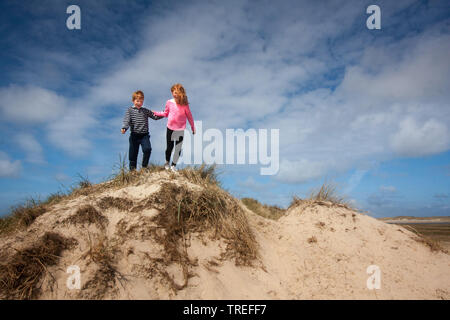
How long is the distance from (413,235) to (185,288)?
5947mm

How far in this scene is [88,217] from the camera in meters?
4.44

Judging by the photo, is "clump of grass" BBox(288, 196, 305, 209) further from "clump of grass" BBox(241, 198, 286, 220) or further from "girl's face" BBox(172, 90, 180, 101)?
"girl's face" BBox(172, 90, 180, 101)

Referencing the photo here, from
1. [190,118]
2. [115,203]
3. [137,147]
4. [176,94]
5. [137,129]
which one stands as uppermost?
[176,94]

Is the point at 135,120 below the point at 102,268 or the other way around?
the other way around

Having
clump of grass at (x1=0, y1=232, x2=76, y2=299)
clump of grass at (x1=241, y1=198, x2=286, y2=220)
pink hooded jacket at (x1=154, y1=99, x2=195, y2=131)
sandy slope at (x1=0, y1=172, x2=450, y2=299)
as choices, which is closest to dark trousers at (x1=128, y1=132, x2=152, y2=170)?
pink hooded jacket at (x1=154, y1=99, x2=195, y2=131)

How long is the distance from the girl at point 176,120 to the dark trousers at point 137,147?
51cm

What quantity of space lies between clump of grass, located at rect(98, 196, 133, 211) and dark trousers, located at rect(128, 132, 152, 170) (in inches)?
68.3

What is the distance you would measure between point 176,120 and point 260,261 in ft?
13.0

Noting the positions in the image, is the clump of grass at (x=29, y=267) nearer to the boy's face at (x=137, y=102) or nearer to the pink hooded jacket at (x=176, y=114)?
the pink hooded jacket at (x=176, y=114)

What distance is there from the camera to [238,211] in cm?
558

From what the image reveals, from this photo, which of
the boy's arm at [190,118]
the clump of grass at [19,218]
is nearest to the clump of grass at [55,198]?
the clump of grass at [19,218]

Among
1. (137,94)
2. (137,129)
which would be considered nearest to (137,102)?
(137,94)

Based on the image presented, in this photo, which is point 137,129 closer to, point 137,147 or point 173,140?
point 137,147
